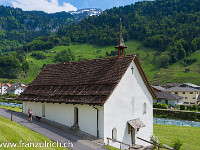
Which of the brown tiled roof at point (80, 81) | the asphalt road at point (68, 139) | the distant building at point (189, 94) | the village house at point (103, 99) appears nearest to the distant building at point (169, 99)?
the distant building at point (189, 94)

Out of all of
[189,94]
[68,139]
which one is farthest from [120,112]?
[189,94]

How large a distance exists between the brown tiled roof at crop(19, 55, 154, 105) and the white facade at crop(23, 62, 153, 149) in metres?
0.71

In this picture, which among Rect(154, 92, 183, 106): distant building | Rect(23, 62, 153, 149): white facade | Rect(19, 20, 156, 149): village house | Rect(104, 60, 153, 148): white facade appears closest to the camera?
Rect(23, 62, 153, 149): white facade

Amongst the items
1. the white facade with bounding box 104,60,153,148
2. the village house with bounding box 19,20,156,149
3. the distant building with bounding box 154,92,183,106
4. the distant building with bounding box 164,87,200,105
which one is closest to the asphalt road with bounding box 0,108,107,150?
the village house with bounding box 19,20,156,149

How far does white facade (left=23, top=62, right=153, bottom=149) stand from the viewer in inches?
777

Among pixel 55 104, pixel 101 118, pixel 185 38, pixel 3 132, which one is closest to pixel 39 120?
pixel 55 104

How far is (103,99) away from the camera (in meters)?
19.5

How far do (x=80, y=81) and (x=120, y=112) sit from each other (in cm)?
627

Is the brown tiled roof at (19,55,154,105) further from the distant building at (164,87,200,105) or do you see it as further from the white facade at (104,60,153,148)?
the distant building at (164,87,200,105)

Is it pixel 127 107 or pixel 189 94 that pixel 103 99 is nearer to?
pixel 127 107

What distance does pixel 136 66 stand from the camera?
2312cm

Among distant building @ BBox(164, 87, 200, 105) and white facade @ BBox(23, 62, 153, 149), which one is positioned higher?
white facade @ BBox(23, 62, 153, 149)

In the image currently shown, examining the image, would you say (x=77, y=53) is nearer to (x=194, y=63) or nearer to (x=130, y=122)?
(x=194, y=63)

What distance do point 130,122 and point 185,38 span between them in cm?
17249
